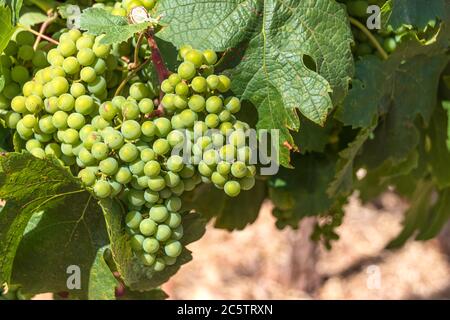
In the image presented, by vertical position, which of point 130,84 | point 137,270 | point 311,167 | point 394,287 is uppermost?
point 130,84

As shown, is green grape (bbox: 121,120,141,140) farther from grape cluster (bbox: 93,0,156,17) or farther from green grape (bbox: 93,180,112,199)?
grape cluster (bbox: 93,0,156,17)

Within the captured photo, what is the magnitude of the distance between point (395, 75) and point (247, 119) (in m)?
0.39

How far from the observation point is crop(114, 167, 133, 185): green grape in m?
1.11

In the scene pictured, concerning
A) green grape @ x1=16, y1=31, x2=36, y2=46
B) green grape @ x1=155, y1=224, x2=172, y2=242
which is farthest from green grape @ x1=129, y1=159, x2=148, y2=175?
green grape @ x1=16, y1=31, x2=36, y2=46

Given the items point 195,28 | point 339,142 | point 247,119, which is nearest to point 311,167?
point 339,142

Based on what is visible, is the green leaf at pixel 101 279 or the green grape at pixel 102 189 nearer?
the green grape at pixel 102 189

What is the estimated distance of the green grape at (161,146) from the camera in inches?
43.5

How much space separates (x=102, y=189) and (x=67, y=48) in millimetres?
240

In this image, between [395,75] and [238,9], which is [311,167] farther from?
[238,9]

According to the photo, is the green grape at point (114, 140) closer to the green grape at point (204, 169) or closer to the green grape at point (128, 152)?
the green grape at point (128, 152)

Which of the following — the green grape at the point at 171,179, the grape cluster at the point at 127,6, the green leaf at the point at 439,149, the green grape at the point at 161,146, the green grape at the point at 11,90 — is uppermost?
the grape cluster at the point at 127,6

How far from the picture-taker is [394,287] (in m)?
4.39

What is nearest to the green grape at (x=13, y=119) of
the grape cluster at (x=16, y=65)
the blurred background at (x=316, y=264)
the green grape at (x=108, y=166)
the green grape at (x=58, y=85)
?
the grape cluster at (x=16, y=65)

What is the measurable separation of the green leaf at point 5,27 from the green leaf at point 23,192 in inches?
7.7
